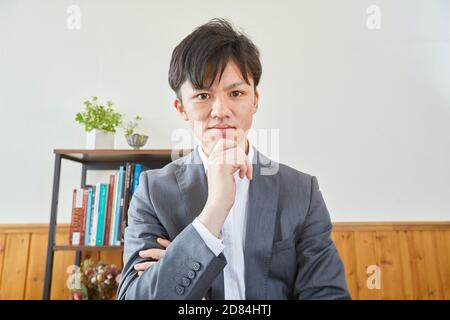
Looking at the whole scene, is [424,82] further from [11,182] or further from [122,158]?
[11,182]

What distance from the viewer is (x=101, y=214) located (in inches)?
47.9

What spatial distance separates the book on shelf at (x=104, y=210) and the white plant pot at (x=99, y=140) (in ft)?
0.45

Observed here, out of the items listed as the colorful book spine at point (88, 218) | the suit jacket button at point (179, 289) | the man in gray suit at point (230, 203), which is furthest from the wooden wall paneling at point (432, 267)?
the colorful book spine at point (88, 218)

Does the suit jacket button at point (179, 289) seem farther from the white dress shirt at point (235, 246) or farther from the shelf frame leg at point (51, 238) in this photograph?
the shelf frame leg at point (51, 238)

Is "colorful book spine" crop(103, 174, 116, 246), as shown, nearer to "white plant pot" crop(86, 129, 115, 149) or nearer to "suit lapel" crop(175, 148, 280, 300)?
"white plant pot" crop(86, 129, 115, 149)

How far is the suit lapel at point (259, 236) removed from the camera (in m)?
0.63

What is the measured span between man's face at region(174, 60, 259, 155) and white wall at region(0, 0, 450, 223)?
681 mm

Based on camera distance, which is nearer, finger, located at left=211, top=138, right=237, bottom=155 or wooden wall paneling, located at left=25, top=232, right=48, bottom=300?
finger, located at left=211, top=138, right=237, bottom=155

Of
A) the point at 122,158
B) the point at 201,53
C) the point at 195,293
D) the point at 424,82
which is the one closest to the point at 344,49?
the point at 424,82

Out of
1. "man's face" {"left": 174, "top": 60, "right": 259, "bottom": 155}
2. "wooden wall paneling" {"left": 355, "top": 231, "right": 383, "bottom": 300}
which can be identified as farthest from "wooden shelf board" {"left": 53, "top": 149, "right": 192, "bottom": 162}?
"wooden wall paneling" {"left": 355, "top": 231, "right": 383, "bottom": 300}

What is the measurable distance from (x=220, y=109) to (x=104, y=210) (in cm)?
80

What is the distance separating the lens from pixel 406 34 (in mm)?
1277

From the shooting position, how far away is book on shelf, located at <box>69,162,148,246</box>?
1197mm
